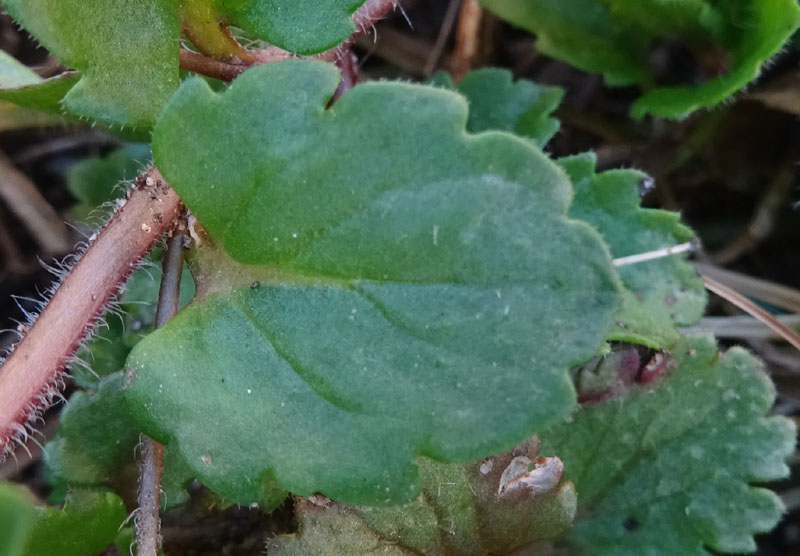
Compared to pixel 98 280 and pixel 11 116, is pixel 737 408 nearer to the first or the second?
pixel 98 280

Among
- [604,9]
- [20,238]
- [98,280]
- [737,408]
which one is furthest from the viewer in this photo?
[20,238]

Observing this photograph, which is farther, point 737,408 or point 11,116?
point 11,116

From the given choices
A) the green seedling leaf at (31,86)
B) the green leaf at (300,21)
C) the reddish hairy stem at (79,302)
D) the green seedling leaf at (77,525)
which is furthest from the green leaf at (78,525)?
the green leaf at (300,21)

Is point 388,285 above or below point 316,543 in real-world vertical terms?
above

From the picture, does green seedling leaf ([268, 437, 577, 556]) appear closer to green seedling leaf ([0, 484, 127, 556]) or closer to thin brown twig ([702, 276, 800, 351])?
green seedling leaf ([0, 484, 127, 556])

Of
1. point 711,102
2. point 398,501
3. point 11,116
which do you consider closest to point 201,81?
point 398,501

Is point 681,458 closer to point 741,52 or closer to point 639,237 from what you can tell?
point 639,237

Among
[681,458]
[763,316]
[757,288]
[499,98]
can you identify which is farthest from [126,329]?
[757,288]
